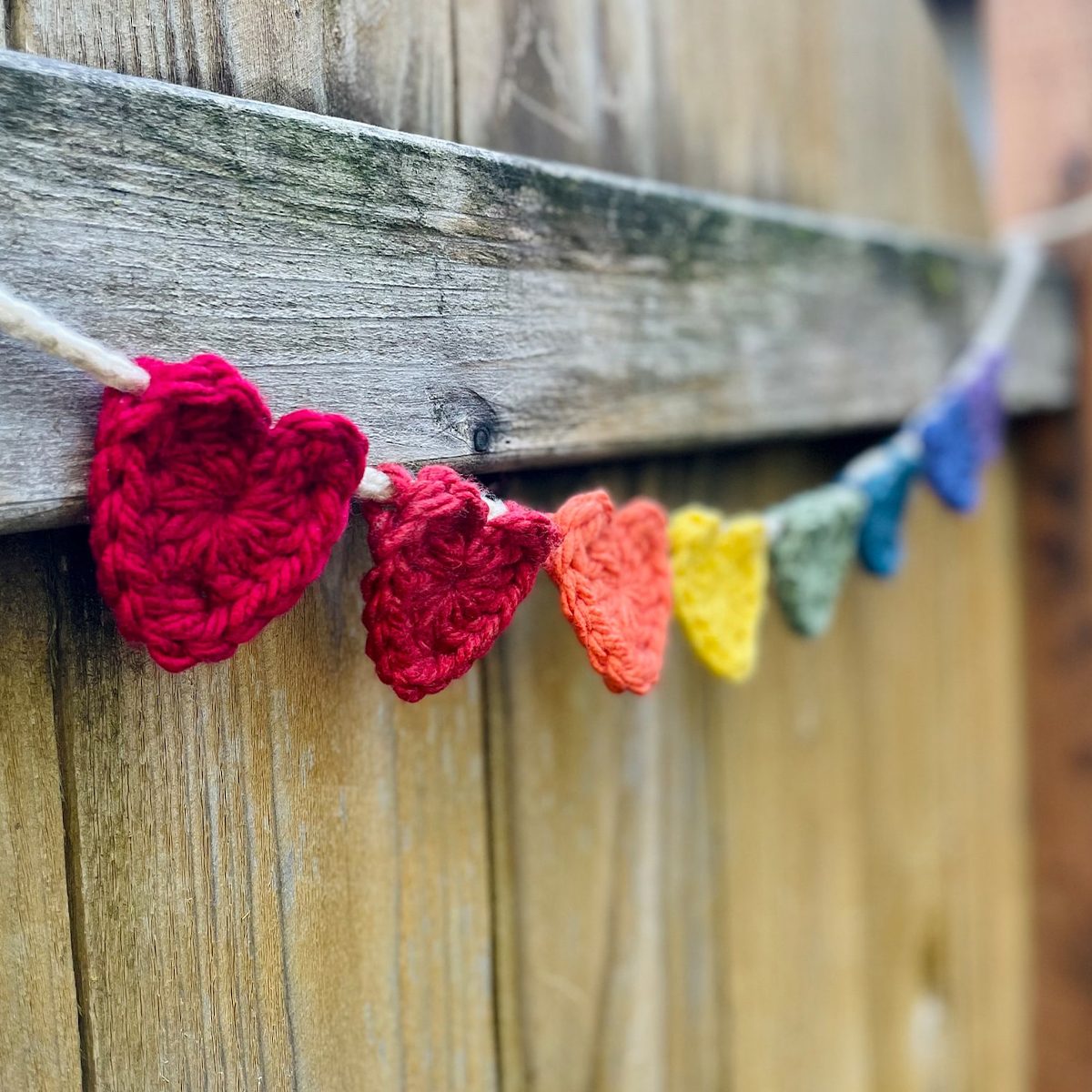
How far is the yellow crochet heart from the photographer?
2.07ft

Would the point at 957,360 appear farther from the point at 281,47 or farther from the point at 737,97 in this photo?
the point at 281,47

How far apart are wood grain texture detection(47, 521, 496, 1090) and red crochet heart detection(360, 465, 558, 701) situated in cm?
9

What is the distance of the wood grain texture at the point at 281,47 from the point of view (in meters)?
0.42

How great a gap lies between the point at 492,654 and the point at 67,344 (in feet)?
1.11

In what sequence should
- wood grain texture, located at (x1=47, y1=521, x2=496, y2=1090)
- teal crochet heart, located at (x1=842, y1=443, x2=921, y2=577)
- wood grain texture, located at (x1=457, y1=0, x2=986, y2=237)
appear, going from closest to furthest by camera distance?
wood grain texture, located at (x1=47, y1=521, x2=496, y2=1090)
wood grain texture, located at (x1=457, y1=0, x2=986, y2=237)
teal crochet heart, located at (x1=842, y1=443, x2=921, y2=577)

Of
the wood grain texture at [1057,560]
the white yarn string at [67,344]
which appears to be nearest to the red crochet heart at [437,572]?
the white yarn string at [67,344]

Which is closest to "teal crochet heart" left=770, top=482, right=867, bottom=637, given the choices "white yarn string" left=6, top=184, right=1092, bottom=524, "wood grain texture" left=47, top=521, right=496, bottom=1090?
"white yarn string" left=6, top=184, right=1092, bottom=524

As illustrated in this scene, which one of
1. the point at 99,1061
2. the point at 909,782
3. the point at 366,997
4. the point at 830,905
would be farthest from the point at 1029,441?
the point at 99,1061

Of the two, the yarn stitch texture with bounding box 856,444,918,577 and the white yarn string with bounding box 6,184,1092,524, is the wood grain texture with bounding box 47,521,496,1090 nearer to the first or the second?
the white yarn string with bounding box 6,184,1092,524

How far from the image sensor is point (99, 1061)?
0.46 metres

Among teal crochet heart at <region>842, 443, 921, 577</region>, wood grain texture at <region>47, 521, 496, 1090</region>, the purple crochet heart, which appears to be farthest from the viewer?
the purple crochet heart

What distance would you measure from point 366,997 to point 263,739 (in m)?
0.18

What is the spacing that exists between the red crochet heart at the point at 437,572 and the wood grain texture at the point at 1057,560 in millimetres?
904

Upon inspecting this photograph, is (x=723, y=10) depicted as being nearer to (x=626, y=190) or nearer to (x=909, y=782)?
(x=626, y=190)
